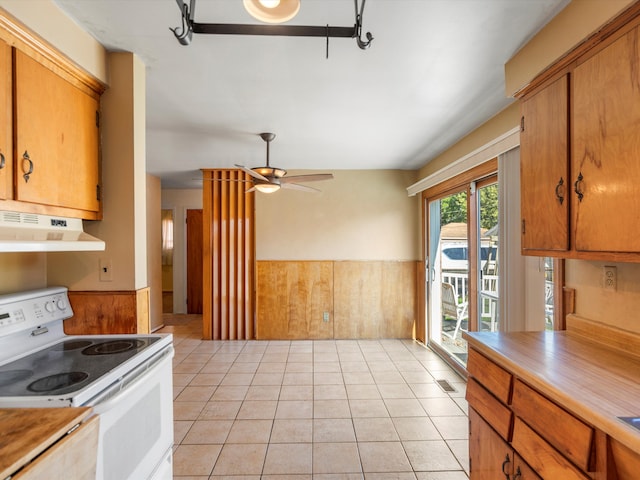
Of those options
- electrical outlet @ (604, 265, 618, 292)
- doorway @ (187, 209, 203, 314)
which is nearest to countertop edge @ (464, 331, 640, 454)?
electrical outlet @ (604, 265, 618, 292)

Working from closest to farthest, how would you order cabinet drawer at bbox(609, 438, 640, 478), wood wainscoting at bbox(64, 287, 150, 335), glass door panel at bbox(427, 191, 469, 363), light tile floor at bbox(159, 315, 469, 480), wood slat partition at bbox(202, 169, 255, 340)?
cabinet drawer at bbox(609, 438, 640, 478), wood wainscoting at bbox(64, 287, 150, 335), light tile floor at bbox(159, 315, 469, 480), glass door panel at bbox(427, 191, 469, 363), wood slat partition at bbox(202, 169, 255, 340)

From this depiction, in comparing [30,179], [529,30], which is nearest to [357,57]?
[529,30]

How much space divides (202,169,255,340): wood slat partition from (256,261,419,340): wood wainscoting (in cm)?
24

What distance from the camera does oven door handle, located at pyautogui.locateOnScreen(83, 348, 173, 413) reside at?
1.12 meters

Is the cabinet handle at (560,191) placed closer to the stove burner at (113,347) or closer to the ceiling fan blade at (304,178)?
the ceiling fan blade at (304,178)

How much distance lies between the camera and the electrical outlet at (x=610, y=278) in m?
1.58

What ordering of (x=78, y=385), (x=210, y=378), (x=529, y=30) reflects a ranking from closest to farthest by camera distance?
1. (x=78, y=385)
2. (x=529, y=30)
3. (x=210, y=378)

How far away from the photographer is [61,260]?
1.85 meters

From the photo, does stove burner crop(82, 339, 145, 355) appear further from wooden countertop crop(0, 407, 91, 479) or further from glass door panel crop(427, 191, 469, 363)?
glass door panel crop(427, 191, 469, 363)

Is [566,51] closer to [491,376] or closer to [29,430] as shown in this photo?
[491,376]

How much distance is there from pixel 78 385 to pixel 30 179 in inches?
37.0

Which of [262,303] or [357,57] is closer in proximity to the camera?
[357,57]

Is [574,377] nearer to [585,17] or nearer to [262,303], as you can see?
[585,17]

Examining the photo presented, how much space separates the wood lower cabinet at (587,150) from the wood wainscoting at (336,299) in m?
3.08
